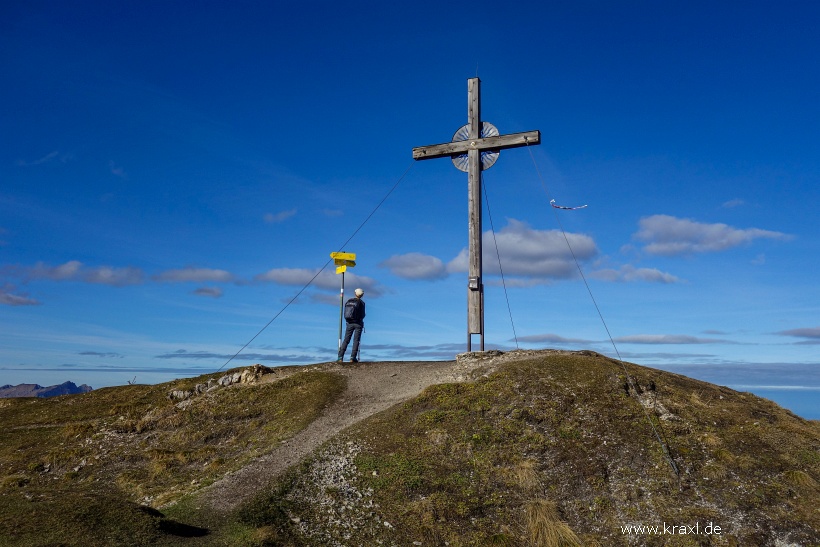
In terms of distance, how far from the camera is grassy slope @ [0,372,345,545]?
38.9ft

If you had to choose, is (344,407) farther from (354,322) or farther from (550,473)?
(550,473)

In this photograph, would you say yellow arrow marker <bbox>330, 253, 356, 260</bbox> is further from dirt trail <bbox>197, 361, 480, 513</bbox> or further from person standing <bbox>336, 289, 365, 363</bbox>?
dirt trail <bbox>197, 361, 480, 513</bbox>

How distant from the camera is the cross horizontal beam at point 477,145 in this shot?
24953mm

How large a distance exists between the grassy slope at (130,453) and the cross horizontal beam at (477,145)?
37.0 feet

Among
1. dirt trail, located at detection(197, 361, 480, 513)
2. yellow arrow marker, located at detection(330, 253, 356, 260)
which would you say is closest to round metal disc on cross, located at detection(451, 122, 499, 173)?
yellow arrow marker, located at detection(330, 253, 356, 260)

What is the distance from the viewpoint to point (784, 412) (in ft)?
68.8

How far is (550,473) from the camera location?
1502cm

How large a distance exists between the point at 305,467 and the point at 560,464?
6.97 meters

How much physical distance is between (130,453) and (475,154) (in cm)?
1831

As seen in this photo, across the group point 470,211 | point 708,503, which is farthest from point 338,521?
point 470,211

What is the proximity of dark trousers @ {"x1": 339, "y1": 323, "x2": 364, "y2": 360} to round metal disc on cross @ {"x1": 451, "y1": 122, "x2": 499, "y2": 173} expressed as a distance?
871 centimetres

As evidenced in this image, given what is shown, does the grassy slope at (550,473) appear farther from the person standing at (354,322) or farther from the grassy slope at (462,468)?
the person standing at (354,322)

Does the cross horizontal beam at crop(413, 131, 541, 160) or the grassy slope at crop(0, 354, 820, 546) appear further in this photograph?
the cross horizontal beam at crop(413, 131, 541, 160)

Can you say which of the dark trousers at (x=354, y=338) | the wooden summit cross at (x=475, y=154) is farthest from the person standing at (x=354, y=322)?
the wooden summit cross at (x=475, y=154)
